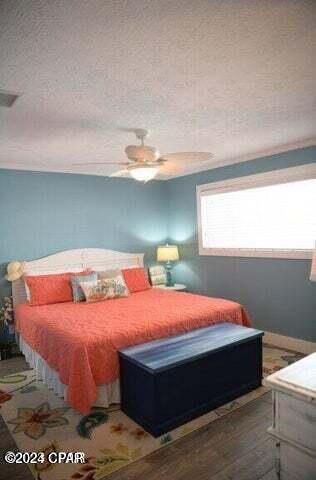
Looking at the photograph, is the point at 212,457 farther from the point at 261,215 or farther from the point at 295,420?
the point at 261,215

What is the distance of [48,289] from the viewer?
3.91 meters

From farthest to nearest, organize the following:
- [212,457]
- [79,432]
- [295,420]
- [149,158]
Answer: [149,158]
[79,432]
[212,457]
[295,420]

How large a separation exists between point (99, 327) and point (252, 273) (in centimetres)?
229

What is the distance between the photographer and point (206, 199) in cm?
486

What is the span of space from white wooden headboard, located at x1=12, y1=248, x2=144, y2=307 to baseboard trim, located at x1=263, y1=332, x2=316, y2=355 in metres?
2.20

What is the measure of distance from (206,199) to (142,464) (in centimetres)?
361

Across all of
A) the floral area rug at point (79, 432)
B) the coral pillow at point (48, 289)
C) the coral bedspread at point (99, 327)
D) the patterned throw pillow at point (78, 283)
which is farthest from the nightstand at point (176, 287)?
the floral area rug at point (79, 432)

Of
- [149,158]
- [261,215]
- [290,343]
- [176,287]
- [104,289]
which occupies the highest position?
[149,158]

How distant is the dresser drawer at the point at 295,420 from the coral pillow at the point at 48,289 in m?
3.07

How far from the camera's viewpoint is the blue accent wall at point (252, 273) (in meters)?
3.66

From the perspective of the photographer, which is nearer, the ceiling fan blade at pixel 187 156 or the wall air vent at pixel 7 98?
the wall air vent at pixel 7 98

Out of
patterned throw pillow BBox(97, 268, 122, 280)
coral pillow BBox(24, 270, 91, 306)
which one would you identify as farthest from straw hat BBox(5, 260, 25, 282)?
patterned throw pillow BBox(97, 268, 122, 280)

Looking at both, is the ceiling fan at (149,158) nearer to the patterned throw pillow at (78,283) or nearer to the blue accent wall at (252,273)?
the blue accent wall at (252,273)

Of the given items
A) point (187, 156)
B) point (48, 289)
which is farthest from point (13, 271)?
point (187, 156)
